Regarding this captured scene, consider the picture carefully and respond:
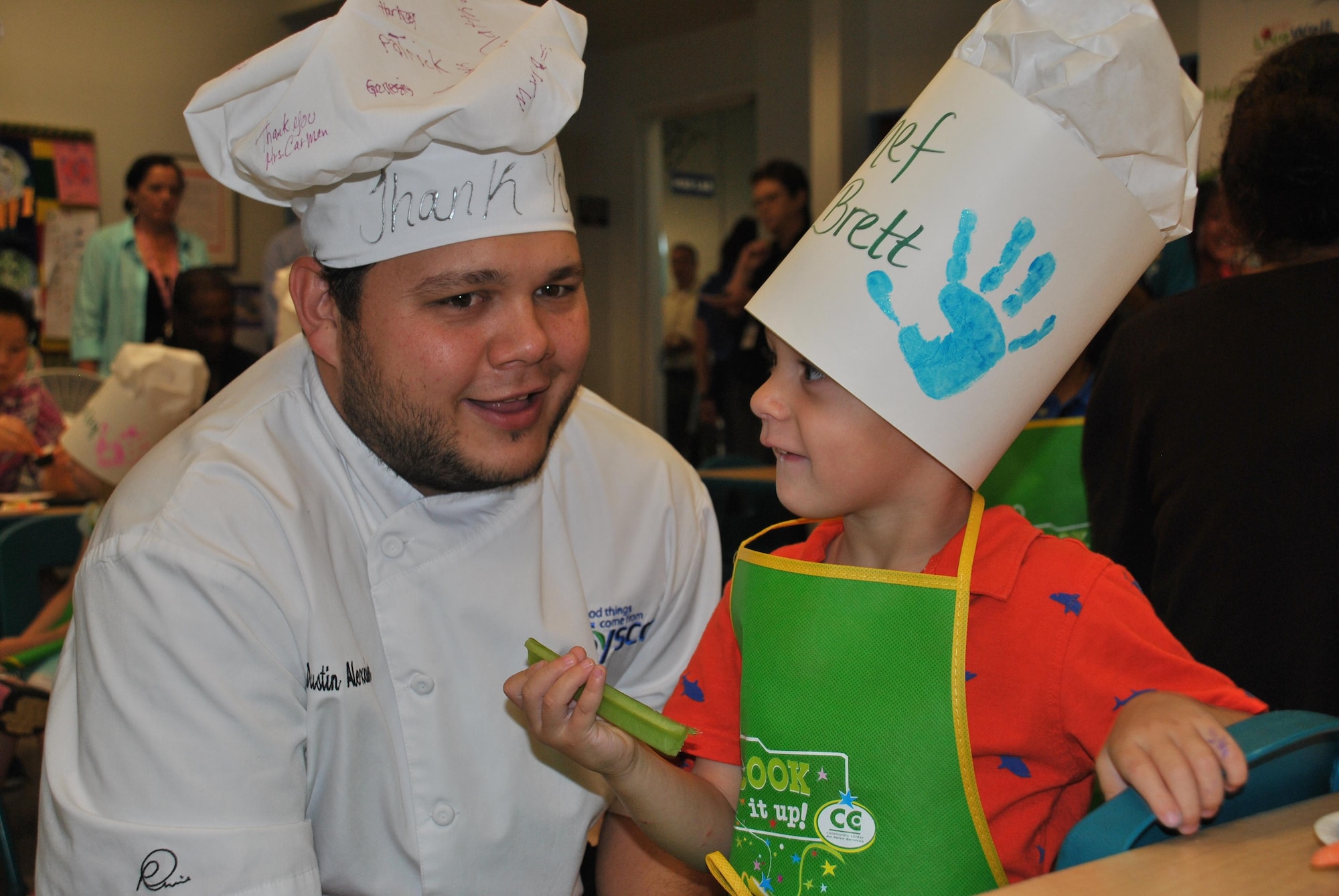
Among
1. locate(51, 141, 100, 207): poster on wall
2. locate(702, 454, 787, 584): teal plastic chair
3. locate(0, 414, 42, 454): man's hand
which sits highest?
locate(51, 141, 100, 207): poster on wall

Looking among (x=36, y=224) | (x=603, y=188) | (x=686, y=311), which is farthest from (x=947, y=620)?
(x=603, y=188)

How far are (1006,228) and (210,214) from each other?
281 inches

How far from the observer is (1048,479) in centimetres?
209

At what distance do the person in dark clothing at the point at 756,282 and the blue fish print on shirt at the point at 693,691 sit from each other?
9.22 feet

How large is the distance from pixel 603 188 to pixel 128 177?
14.5 ft

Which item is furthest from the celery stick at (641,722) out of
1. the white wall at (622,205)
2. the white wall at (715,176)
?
the white wall at (715,176)

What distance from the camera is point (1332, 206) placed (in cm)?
151

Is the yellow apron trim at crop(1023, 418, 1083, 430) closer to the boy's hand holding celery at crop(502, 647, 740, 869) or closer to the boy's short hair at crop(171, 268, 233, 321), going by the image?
the boy's hand holding celery at crop(502, 647, 740, 869)

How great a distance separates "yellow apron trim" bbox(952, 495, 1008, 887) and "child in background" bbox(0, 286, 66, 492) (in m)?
3.47

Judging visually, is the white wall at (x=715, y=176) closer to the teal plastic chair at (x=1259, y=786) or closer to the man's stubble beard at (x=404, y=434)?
the man's stubble beard at (x=404, y=434)

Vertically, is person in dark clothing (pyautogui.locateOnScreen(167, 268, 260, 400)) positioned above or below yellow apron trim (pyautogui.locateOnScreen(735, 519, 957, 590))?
above

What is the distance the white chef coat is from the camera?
1.14 meters

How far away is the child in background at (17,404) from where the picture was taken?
142 inches
